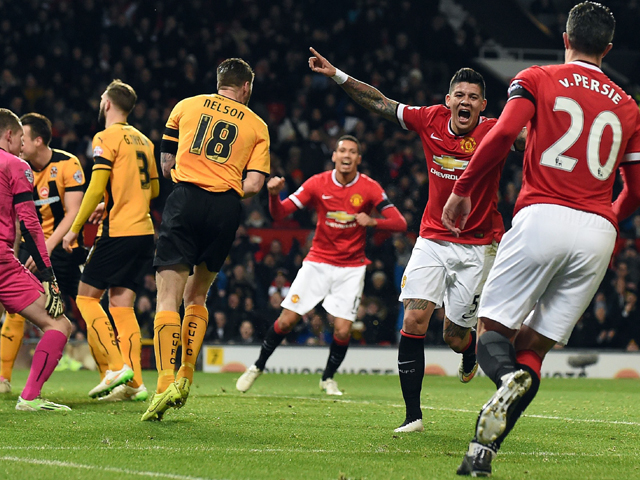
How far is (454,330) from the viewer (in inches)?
268

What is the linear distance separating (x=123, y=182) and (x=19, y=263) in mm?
1599

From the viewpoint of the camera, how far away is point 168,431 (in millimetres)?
5539

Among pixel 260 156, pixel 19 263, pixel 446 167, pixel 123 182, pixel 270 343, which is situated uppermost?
pixel 446 167

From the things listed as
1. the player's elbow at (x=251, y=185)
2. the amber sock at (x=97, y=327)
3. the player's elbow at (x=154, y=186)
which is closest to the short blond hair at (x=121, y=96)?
the player's elbow at (x=154, y=186)

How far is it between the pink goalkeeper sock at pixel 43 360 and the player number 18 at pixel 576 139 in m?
3.99

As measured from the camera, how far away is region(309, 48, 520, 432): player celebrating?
6.11m

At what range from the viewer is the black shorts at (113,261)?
25.2 ft

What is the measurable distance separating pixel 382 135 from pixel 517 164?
121 inches

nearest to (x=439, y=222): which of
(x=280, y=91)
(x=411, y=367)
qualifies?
(x=411, y=367)

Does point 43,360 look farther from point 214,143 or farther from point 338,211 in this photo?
point 338,211

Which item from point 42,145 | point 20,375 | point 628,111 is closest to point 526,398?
point 628,111

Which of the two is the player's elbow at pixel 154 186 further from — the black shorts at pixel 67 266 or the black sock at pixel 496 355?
the black sock at pixel 496 355

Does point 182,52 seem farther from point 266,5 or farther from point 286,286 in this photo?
point 286,286

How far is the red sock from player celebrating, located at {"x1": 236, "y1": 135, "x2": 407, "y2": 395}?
5.21 m
